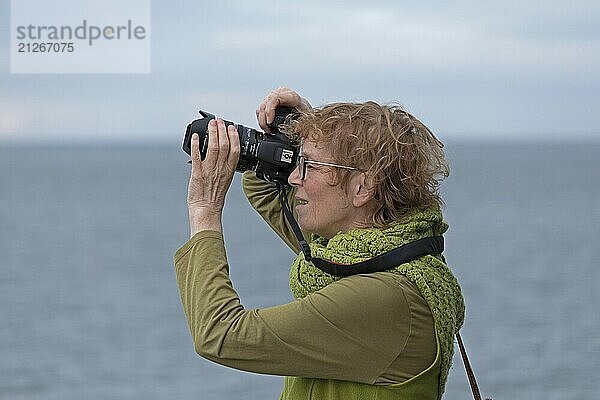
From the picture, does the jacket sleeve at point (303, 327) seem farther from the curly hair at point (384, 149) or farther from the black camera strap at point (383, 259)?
Result: the curly hair at point (384, 149)

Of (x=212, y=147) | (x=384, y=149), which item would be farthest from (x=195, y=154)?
(x=384, y=149)

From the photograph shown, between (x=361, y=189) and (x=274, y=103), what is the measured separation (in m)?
0.27

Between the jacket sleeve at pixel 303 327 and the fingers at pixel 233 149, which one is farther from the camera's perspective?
the fingers at pixel 233 149

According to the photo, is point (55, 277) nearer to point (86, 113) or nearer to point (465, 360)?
point (86, 113)

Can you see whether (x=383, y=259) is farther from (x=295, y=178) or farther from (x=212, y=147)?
(x=212, y=147)

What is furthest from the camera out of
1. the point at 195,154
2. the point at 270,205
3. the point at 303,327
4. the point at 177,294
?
the point at 177,294

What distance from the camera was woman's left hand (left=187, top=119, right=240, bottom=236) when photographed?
4.87 feet

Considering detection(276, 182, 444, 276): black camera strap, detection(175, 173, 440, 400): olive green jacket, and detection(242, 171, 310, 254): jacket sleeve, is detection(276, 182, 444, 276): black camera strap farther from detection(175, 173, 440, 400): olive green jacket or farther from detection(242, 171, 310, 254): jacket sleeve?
detection(242, 171, 310, 254): jacket sleeve

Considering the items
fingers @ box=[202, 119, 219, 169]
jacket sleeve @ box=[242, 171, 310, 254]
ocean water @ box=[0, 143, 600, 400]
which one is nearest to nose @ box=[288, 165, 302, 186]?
fingers @ box=[202, 119, 219, 169]

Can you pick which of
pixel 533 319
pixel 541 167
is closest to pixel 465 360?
pixel 533 319

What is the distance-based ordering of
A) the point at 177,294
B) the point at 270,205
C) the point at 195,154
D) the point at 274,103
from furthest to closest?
the point at 177,294, the point at 270,205, the point at 274,103, the point at 195,154

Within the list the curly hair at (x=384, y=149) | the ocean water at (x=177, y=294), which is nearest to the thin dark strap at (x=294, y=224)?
the curly hair at (x=384, y=149)

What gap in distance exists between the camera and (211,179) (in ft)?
4.89

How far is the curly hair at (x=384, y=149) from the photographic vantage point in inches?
58.5
